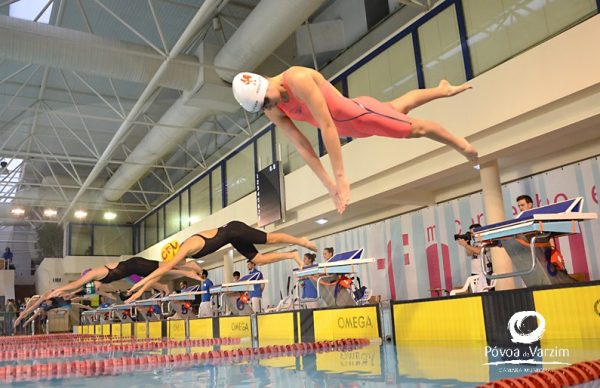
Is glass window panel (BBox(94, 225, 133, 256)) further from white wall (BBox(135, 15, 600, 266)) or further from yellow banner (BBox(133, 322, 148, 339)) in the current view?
white wall (BBox(135, 15, 600, 266))

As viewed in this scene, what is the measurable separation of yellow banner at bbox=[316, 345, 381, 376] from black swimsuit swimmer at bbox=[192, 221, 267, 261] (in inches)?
66.3

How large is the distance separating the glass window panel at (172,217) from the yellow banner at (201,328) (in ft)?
34.4

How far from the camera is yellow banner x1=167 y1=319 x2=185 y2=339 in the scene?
1109cm

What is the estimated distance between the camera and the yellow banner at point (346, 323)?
20.5 feet

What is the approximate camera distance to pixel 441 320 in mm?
5410

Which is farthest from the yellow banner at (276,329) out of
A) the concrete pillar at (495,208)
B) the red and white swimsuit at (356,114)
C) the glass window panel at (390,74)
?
the glass window panel at (390,74)

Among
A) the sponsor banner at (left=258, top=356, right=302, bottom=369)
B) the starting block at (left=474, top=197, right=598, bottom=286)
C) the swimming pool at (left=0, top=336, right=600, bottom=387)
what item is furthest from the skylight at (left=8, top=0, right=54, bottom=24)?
the starting block at (left=474, top=197, right=598, bottom=286)

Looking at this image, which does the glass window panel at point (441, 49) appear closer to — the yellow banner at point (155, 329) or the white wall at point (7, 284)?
the yellow banner at point (155, 329)

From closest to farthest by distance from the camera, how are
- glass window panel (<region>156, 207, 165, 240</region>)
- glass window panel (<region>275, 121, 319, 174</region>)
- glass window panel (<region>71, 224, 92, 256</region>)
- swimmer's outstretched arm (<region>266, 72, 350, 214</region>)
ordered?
swimmer's outstretched arm (<region>266, 72, 350, 214</region>) → glass window panel (<region>275, 121, 319, 174</region>) → glass window panel (<region>156, 207, 165, 240</region>) → glass window panel (<region>71, 224, 92, 256</region>)

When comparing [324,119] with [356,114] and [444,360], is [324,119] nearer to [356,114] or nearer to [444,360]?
[356,114]

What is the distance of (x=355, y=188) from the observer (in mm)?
10523

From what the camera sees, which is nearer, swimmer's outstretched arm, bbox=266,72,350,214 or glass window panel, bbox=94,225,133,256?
swimmer's outstretched arm, bbox=266,72,350,214

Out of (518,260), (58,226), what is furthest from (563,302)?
(58,226)

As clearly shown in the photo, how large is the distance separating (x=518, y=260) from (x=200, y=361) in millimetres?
3441
